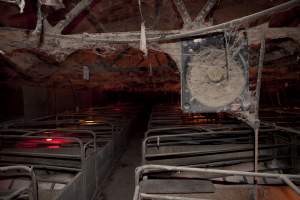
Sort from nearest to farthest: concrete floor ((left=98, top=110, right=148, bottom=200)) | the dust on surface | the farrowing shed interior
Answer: the farrowing shed interior → the dust on surface → concrete floor ((left=98, top=110, right=148, bottom=200))

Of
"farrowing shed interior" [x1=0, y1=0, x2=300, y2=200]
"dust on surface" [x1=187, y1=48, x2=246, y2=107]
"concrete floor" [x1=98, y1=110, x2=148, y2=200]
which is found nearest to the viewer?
"farrowing shed interior" [x1=0, y1=0, x2=300, y2=200]

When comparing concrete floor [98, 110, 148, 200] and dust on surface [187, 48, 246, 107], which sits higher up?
dust on surface [187, 48, 246, 107]

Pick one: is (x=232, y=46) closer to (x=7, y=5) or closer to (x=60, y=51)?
(x=60, y=51)

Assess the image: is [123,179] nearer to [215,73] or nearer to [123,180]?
[123,180]

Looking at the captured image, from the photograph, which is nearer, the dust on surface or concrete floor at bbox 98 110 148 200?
the dust on surface

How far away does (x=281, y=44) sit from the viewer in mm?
3840

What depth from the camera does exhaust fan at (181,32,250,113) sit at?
123 inches

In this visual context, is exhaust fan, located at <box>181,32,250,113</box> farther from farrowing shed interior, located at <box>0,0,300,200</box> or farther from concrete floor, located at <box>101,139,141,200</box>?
concrete floor, located at <box>101,139,141,200</box>

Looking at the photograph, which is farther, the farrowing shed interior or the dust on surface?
the dust on surface

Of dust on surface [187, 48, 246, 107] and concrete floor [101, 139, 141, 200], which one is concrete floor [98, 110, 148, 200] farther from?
dust on surface [187, 48, 246, 107]

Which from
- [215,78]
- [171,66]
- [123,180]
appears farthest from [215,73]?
[123,180]

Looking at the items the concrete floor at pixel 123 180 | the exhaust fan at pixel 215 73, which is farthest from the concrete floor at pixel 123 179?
the exhaust fan at pixel 215 73

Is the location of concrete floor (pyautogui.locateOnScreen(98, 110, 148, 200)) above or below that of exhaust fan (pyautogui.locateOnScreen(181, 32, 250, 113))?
below

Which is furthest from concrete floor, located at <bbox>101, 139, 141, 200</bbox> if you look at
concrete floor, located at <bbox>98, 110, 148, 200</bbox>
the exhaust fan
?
the exhaust fan
